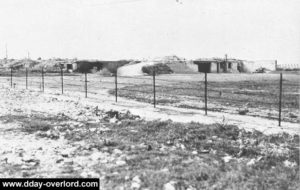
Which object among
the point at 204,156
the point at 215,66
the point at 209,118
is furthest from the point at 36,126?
the point at 215,66

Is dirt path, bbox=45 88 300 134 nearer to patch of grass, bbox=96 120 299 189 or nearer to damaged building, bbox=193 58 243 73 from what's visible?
patch of grass, bbox=96 120 299 189

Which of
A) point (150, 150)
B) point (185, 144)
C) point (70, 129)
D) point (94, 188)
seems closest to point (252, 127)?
point (185, 144)


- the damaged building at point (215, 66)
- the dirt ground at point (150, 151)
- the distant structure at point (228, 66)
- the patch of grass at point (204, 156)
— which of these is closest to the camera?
the patch of grass at point (204, 156)

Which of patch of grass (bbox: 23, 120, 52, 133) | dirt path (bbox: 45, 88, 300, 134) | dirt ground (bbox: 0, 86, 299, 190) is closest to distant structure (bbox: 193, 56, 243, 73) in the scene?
dirt path (bbox: 45, 88, 300, 134)

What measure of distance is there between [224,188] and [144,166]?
5.80 feet

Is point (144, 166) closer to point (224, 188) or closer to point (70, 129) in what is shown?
point (224, 188)

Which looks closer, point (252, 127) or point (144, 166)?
point (144, 166)

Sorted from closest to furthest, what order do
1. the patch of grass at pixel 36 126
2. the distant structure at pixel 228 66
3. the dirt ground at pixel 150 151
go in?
the dirt ground at pixel 150 151
the patch of grass at pixel 36 126
the distant structure at pixel 228 66

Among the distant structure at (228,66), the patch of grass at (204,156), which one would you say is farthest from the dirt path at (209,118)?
the distant structure at (228,66)

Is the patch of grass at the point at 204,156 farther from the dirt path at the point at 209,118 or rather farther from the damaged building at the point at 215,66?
the damaged building at the point at 215,66

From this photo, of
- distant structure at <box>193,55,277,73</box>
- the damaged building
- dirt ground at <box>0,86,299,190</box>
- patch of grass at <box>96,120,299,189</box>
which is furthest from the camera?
distant structure at <box>193,55,277,73</box>

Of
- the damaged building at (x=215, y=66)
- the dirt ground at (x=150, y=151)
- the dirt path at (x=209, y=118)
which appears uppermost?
the damaged building at (x=215, y=66)

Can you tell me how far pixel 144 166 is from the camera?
7.59 metres

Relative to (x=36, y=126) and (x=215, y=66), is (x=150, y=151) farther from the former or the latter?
(x=215, y=66)
